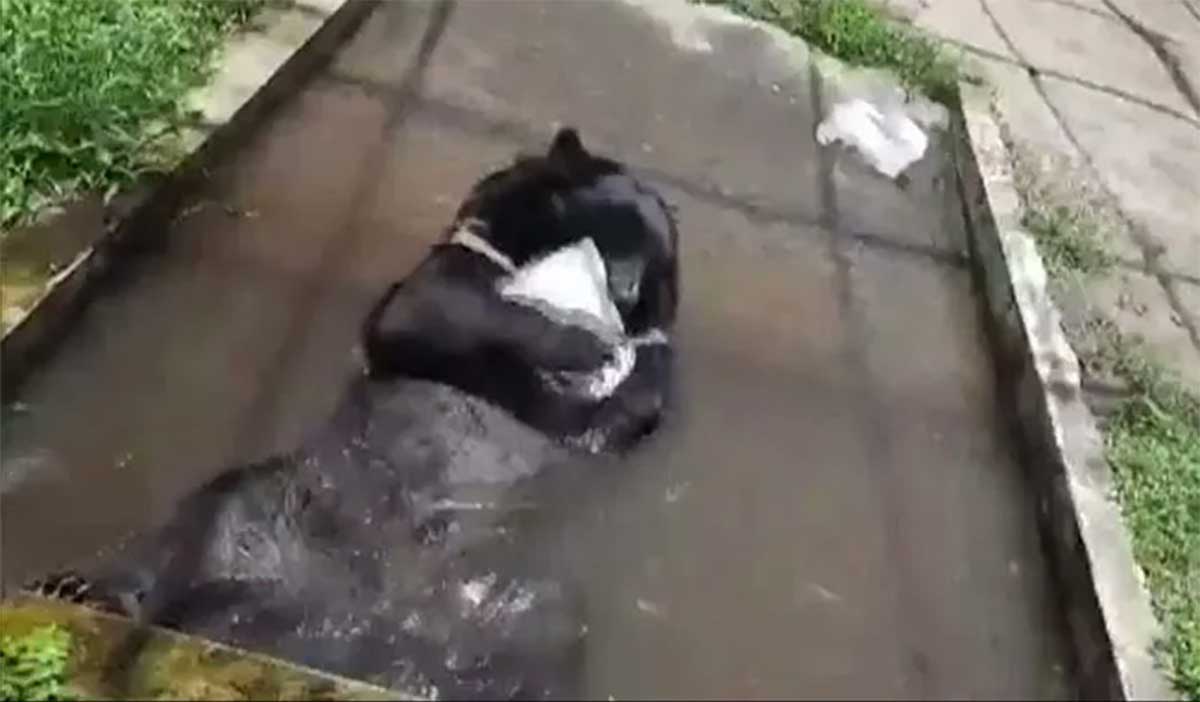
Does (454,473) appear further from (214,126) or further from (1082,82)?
(1082,82)

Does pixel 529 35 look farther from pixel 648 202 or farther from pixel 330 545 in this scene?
pixel 330 545

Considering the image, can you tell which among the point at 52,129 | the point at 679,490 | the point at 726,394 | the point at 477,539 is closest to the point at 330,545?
the point at 477,539

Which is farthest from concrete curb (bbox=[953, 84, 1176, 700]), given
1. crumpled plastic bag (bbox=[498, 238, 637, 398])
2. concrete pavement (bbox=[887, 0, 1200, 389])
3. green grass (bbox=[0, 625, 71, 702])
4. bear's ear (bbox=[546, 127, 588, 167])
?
green grass (bbox=[0, 625, 71, 702])

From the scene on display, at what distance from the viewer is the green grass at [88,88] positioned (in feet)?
11.3

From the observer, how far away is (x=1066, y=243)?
188 inches

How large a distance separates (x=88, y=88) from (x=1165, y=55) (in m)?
3.88

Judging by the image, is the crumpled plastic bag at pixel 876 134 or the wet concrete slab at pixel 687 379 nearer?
the wet concrete slab at pixel 687 379

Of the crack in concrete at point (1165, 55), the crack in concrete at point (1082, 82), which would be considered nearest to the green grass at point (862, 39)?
the crack in concrete at point (1082, 82)

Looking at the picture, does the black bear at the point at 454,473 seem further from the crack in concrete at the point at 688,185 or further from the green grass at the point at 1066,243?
the green grass at the point at 1066,243

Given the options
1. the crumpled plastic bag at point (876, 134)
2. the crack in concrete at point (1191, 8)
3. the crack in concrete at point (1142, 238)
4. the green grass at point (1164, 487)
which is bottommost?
the crack in concrete at point (1191, 8)

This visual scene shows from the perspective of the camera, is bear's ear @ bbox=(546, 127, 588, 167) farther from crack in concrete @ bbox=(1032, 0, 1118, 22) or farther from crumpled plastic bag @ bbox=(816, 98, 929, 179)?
crack in concrete @ bbox=(1032, 0, 1118, 22)

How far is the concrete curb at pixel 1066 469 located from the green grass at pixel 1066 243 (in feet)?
1.46

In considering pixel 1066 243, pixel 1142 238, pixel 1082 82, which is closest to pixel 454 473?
pixel 1066 243

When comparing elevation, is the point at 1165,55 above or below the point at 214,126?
below
